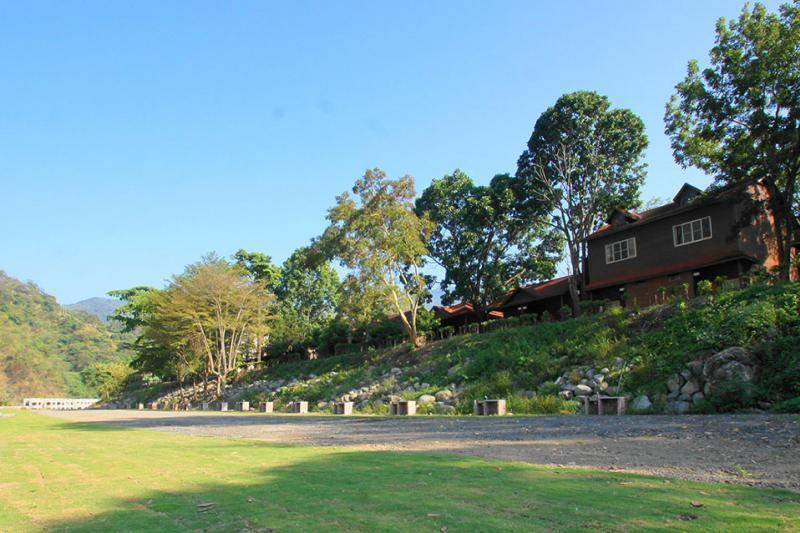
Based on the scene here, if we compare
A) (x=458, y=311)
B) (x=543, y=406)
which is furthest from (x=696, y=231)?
(x=458, y=311)

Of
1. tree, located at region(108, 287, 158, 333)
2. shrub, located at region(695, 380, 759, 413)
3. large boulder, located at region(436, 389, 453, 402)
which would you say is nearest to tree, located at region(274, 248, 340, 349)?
tree, located at region(108, 287, 158, 333)

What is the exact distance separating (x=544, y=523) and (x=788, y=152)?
25173 mm

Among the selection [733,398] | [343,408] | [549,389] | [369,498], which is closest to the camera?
[369,498]

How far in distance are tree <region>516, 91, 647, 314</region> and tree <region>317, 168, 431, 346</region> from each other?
33.1 ft

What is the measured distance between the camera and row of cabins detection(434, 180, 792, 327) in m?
28.1

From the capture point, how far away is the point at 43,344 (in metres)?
108

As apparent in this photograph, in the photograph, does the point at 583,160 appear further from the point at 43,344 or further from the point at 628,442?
the point at 43,344

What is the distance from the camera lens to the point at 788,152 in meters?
23.2

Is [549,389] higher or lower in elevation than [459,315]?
lower

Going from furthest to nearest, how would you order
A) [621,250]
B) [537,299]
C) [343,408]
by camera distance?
1. [537,299]
2. [621,250]
3. [343,408]

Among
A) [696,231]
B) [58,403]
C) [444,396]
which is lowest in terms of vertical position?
[58,403]

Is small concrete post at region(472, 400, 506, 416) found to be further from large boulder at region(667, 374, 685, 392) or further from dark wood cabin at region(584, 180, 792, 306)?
dark wood cabin at region(584, 180, 792, 306)

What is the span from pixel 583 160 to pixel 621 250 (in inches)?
271

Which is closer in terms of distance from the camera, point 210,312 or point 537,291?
point 537,291
